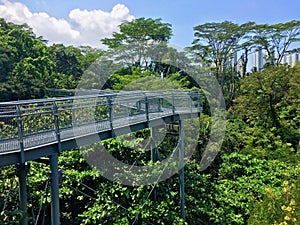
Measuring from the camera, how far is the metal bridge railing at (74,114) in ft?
12.2

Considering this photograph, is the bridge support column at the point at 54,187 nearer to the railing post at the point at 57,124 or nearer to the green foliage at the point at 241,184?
the railing post at the point at 57,124

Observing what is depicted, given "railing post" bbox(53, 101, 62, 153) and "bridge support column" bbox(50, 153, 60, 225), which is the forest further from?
"bridge support column" bbox(50, 153, 60, 225)

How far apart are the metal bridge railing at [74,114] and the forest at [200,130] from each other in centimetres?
27

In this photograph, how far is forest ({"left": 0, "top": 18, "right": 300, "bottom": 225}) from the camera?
655cm

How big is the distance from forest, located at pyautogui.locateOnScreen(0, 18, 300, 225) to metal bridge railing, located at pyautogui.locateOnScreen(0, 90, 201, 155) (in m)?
0.27

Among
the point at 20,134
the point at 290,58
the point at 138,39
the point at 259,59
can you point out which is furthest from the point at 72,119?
the point at 259,59

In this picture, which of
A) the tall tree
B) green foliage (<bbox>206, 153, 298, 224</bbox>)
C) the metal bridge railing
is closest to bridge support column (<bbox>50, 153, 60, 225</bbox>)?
the metal bridge railing

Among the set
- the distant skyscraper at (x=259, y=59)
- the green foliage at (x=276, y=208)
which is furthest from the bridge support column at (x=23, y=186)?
the distant skyscraper at (x=259, y=59)

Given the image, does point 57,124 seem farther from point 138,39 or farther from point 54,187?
point 138,39

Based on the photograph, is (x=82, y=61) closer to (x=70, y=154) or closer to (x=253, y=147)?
(x=253, y=147)

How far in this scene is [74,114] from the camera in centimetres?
475

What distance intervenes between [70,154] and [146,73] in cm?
813

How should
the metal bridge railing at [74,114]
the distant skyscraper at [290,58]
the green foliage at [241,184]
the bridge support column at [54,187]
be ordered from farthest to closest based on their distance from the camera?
the distant skyscraper at [290,58] < the green foliage at [241,184] < the bridge support column at [54,187] < the metal bridge railing at [74,114]

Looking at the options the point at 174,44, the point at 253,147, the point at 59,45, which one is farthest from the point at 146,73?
the point at 59,45
